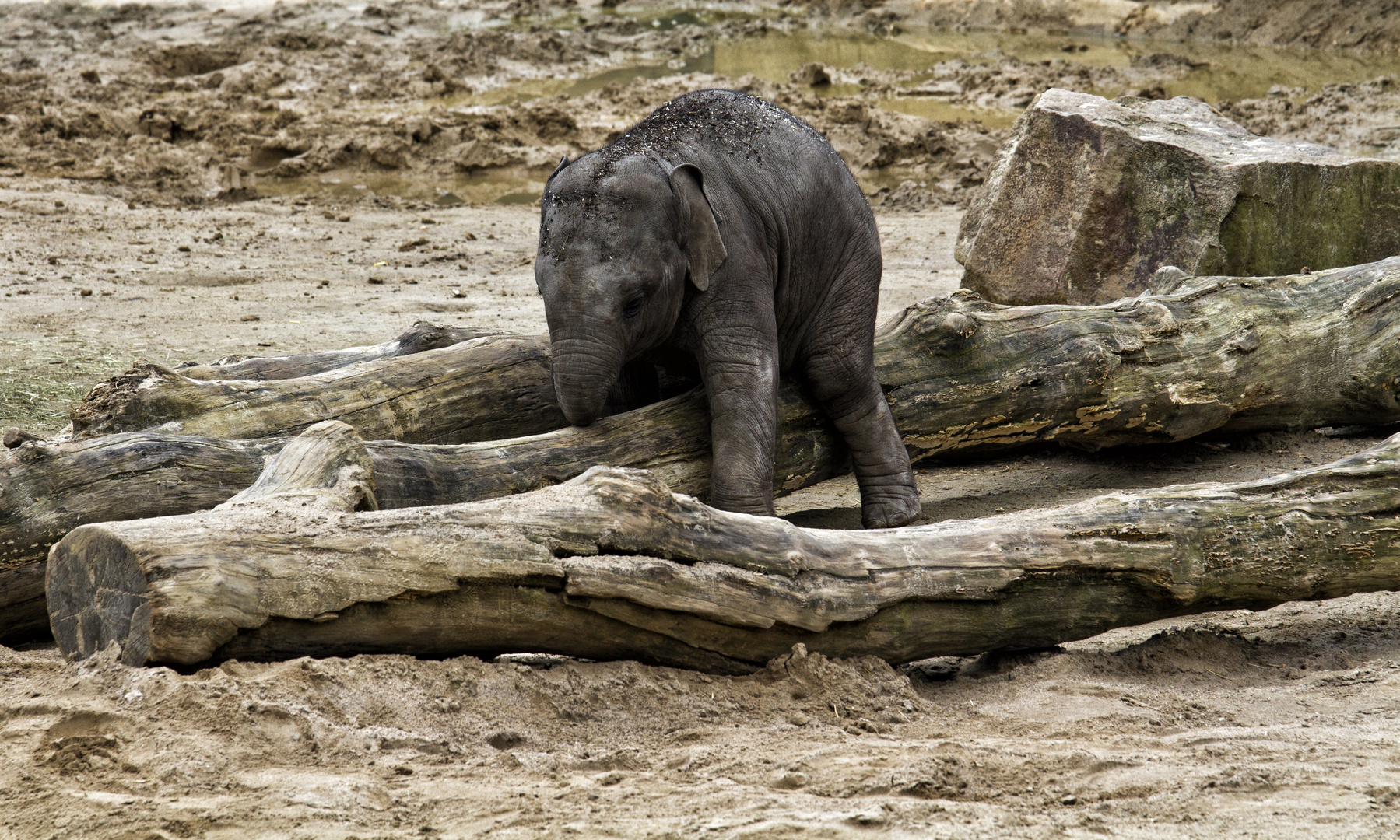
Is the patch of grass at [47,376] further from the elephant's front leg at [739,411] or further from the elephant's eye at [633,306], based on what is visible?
the elephant's front leg at [739,411]

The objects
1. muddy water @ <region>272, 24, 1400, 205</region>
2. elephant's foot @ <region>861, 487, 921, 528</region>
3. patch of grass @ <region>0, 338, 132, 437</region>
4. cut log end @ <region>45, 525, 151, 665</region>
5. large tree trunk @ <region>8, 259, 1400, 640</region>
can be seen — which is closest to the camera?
cut log end @ <region>45, 525, 151, 665</region>

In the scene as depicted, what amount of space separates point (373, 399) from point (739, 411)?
1.57m

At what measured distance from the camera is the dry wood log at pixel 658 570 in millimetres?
3240

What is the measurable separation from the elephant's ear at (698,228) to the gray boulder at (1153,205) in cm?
347

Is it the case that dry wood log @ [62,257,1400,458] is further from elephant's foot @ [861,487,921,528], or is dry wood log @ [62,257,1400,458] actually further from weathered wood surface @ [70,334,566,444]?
elephant's foot @ [861,487,921,528]

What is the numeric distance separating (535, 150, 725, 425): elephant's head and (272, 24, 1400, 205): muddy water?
843 cm

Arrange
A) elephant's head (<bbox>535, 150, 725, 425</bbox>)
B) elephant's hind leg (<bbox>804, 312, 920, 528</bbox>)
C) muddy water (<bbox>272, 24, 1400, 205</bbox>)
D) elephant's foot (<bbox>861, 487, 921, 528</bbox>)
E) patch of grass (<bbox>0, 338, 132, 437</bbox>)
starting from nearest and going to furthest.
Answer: elephant's head (<bbox>535, 150, 725, 425</bbox>) < elephant's hind leg (<bbox>804, 312, 920, 528</bbox>) < elephant's foot (<bbox>861, 487, 921, 528</bbox>) < patch of grass (<bbox>0, 338, 132, 437</bbox>) < muddy water (<bbox>272, 24, 1400, 205</bbox>)

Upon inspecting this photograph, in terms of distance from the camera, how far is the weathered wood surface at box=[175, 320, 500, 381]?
5426 millimetres

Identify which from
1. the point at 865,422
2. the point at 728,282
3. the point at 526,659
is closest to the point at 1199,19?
the point at 865,422

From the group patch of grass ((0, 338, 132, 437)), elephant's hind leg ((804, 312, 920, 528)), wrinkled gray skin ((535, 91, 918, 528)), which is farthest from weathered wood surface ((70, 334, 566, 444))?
patch of grass ((0, 338, 132, 437))

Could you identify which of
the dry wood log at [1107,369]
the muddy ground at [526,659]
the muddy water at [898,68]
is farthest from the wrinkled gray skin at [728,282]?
the muddy water at [898,68]

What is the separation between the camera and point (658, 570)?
11.5 feet

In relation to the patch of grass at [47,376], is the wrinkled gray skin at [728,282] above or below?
above

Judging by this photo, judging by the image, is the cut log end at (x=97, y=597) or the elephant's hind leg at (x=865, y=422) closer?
the cut log end at (x=97, y=597)
